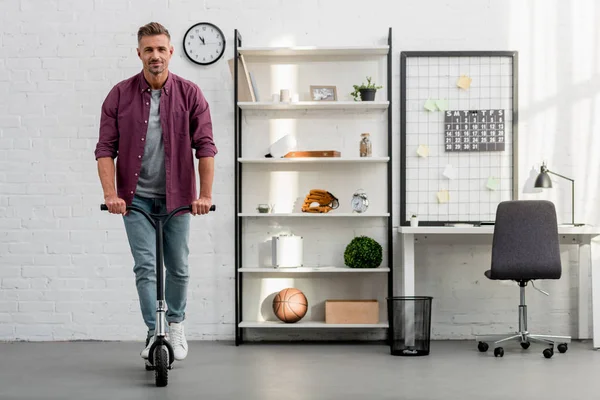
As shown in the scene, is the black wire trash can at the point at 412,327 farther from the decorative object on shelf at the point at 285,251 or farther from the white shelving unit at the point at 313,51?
the white shelving unit at the point at 313,51

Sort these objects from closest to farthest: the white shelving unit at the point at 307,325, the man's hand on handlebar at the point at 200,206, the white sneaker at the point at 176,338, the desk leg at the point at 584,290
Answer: the man's hand on handlebar at the point at 200,206 < the white sneaker at the point at 176,338 < the white shelving unit at the point at 307,325 < the desk leg at the point at 584,290

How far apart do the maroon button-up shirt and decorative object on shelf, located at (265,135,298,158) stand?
1189 millimetres

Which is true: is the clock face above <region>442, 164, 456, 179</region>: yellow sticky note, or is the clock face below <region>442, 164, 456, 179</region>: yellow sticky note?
above

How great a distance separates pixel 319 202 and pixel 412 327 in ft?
3.31

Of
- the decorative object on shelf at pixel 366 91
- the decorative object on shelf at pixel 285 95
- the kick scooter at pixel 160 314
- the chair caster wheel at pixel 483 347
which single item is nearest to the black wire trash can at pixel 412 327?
the chair caster wheel at pixel 483 347

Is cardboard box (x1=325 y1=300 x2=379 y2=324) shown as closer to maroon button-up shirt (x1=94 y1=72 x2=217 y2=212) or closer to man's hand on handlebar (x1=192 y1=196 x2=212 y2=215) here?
maroon button-up shirt (x1=94 y1=72 x2=217 y2=212)

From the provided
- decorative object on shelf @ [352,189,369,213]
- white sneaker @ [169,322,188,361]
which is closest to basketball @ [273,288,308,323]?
decorative object on shelf @ [352,189,369,213]

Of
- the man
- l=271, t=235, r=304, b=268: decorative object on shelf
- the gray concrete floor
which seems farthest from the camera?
l=271, t=235, r=304, b=268: decorative object on shelf

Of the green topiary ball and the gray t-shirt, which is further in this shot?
the green topiary ball

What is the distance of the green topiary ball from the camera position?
501 centimetres

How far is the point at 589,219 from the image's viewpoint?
17.2 ft

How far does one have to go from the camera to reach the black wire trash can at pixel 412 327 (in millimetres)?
4582

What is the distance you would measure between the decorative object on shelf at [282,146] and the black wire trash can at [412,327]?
1161mm

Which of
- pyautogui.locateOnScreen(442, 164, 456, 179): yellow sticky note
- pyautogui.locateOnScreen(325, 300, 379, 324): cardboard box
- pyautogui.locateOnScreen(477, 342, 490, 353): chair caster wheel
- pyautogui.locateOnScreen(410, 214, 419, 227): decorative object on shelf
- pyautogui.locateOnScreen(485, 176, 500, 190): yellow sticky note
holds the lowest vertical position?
pyautogui.locateOnScreen(477, 342, 490, 353): chair caster wheel
